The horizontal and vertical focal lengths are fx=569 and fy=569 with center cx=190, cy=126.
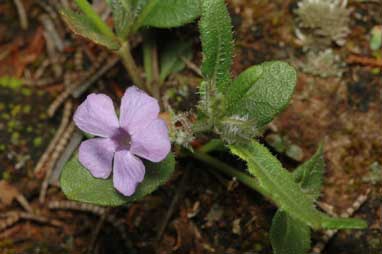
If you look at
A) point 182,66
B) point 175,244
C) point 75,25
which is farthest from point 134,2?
point 175,244

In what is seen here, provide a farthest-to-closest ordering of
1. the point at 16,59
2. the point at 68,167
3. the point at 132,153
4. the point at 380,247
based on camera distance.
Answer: the point at 16,59, the point at 380,247, the point at 68,167, the point at 132,153

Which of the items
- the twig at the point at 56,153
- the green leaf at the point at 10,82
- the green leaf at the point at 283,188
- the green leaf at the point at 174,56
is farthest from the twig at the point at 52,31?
the green leaf at the point at 283,188

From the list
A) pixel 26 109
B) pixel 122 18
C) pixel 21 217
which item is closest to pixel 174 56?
→ pixel 122 18

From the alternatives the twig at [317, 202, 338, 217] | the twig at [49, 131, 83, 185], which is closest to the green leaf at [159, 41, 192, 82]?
the twig at [49, 131, 83, 185]

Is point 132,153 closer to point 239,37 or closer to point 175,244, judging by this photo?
point 175,244

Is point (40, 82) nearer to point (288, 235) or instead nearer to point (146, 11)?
point (146, 11)

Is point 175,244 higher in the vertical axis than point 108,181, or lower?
lower

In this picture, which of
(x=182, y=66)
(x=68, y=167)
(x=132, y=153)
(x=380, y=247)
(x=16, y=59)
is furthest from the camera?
(x=16, y=59)
